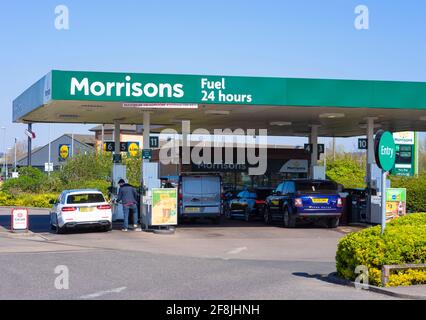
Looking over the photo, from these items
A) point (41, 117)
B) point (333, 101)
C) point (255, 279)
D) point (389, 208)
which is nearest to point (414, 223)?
point (255, 279)

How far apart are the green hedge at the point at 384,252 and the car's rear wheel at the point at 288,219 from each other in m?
11.6

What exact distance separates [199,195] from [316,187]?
464cm

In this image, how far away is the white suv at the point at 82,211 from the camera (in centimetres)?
2294

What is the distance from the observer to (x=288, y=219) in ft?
82.7

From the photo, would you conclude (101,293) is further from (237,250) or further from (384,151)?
(237,250)

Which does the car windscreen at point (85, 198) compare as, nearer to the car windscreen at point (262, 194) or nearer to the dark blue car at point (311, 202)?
the dark blue car at point (311, 202)

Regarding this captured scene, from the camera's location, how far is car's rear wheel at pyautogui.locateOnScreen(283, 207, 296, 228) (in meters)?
24.9

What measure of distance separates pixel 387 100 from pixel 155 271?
457 inches

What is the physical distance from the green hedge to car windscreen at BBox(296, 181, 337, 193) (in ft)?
36.4

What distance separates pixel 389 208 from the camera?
25.2 meters

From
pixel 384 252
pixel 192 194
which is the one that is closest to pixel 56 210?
pixel 192 194

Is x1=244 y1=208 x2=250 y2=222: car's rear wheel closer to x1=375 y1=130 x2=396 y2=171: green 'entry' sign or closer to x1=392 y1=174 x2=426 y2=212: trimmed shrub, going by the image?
→ x1=392 y1=174 x2=426 y2=212: trimmed shrub

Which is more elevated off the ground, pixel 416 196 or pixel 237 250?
pixel 416 196
